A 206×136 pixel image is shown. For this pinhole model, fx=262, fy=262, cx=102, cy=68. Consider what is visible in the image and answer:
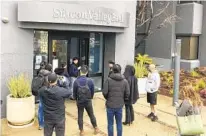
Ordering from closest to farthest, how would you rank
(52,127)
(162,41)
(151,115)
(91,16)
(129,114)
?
1. (52,127)
2. (129,114)
3. (151,115)
4. (91,16)
5. (162,41)

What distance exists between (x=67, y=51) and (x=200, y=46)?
10655 mm

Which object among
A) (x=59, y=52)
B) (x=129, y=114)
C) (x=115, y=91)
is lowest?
(x=129, y=114)

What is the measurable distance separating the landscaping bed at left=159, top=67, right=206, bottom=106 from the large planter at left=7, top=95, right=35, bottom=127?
6.47 m

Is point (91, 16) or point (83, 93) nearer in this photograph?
point (83, 93)

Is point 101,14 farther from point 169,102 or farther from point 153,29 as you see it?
point 153,29

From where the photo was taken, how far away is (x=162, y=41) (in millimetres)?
18203

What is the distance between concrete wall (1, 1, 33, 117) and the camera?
8.18m

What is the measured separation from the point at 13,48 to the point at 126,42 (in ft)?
17.2

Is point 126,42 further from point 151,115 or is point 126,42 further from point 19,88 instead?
point 19,88

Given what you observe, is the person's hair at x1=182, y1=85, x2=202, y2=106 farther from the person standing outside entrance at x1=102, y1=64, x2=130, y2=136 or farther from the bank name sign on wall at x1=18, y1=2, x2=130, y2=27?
the bank name sign on wall at x1=18, y1=2, x2=130, y2=27

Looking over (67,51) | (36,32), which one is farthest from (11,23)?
(67,51)

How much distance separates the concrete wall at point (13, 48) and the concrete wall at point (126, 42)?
13.7 ft

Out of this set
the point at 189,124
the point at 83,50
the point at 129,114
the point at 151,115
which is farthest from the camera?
the point at 83,50

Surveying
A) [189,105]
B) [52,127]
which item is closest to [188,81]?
[189,105]
